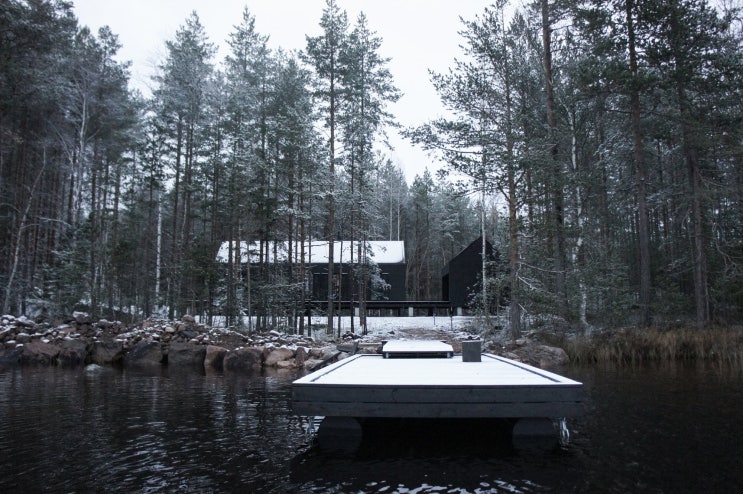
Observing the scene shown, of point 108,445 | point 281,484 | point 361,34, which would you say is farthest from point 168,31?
point 281,484

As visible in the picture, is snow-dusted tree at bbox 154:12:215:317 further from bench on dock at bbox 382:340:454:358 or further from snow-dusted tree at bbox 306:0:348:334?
bench on dock at bbox 382:340:454:358

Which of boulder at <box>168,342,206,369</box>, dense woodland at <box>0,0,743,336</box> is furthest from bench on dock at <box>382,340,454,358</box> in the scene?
boulder at <box>168,342,206,369</box>

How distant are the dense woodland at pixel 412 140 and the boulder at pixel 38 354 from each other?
17.0ft

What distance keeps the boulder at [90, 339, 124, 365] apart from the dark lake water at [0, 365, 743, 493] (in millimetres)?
7780

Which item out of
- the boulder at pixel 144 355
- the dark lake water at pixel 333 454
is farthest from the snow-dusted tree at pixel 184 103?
the dark lake water at pixel 333 454

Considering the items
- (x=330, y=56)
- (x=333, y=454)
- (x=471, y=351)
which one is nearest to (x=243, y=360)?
(x=471, y=351)

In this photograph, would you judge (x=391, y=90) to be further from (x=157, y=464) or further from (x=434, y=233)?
(x=434, y=233)

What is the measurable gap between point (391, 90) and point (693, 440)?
20.1 meters

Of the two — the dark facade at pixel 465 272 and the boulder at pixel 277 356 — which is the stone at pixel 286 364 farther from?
the dark facade at pixel 465 272

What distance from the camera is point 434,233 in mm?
46625

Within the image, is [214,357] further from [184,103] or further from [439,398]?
[184,103]

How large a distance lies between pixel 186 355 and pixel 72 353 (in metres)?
3.96

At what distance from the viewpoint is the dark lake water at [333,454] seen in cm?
429

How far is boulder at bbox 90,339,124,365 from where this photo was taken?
52.9ft
